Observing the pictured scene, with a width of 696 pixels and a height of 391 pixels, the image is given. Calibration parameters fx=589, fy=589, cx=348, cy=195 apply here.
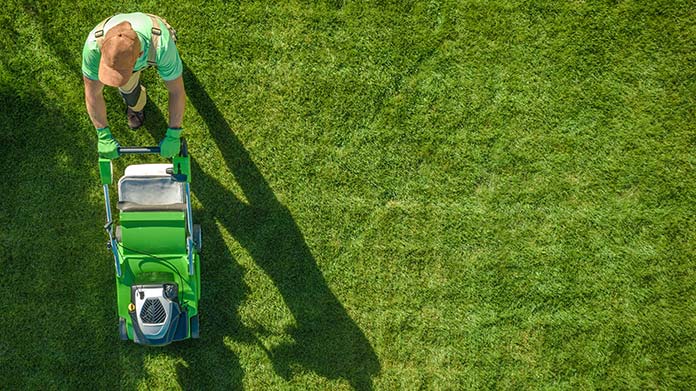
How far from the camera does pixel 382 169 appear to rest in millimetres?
6613

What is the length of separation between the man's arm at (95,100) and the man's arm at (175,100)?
59cm

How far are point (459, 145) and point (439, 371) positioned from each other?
101 inches

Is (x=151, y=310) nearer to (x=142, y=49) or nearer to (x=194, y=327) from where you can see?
(x=194, y=327)

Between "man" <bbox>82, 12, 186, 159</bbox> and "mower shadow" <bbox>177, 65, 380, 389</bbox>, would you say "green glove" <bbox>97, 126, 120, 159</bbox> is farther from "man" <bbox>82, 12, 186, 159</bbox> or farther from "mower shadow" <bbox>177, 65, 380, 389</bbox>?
"mower shadow" <bbox>177, 65, 380, 389</bbox>

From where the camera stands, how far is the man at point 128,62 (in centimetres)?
466

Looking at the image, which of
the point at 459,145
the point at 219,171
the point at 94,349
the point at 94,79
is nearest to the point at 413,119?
the point at 459,145

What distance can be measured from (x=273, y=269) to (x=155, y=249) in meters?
1.32

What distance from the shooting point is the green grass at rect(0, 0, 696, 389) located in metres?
6.41

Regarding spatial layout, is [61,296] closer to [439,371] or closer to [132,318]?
[132,318]

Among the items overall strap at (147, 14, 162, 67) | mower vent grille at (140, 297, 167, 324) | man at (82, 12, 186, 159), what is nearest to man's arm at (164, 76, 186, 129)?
man at (82, 12, 186, 159)

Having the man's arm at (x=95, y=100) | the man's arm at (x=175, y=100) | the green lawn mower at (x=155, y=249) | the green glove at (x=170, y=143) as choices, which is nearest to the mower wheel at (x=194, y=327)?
the green lawn mower at (x=155, y=249)

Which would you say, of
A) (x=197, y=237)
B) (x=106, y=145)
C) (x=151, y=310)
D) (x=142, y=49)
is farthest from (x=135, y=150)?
(x=151, y=310)

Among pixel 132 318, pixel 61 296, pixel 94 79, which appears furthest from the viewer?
pixel 61 296

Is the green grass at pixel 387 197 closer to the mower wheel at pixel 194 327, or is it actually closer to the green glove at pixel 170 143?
the mower wheel at pixel 194 327
